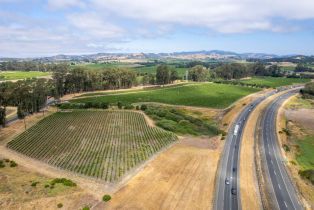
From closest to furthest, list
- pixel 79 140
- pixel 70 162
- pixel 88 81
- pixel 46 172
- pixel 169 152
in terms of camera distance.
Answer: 1. pixel 46 172
2. pixel 70 162
3. pixel 169 152
4. pixel 79 140
5. pixel 88 81

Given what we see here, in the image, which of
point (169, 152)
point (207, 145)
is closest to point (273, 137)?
point (207, 145)

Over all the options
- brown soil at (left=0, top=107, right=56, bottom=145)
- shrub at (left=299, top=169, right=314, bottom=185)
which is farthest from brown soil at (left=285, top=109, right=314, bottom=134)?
brown soil at (left=0, top=107, right=56, bottom=145)

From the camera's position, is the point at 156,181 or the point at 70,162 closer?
the point at 156,181

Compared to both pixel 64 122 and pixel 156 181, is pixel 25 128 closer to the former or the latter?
pixel 64 122

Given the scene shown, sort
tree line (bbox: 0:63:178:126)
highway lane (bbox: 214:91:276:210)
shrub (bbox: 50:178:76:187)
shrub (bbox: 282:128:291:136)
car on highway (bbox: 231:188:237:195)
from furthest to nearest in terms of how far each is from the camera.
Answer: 1. tree line (bbox: 0:63:178:126)
2. shrub (bbox: 282:128:291:136)
3. shrub (bbox: 50:178:76:187)
4. car on highway (bbox: 231:188:237:195)
5. highway lane (bbox: 214:91:276:210)

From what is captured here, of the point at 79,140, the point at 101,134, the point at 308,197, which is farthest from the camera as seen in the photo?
the point at 101,134

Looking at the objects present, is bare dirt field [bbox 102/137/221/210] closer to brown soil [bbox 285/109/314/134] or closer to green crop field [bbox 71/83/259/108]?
brown soil [bbox 285/109/314/134]

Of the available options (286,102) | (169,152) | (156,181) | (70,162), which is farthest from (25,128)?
(286,102)
